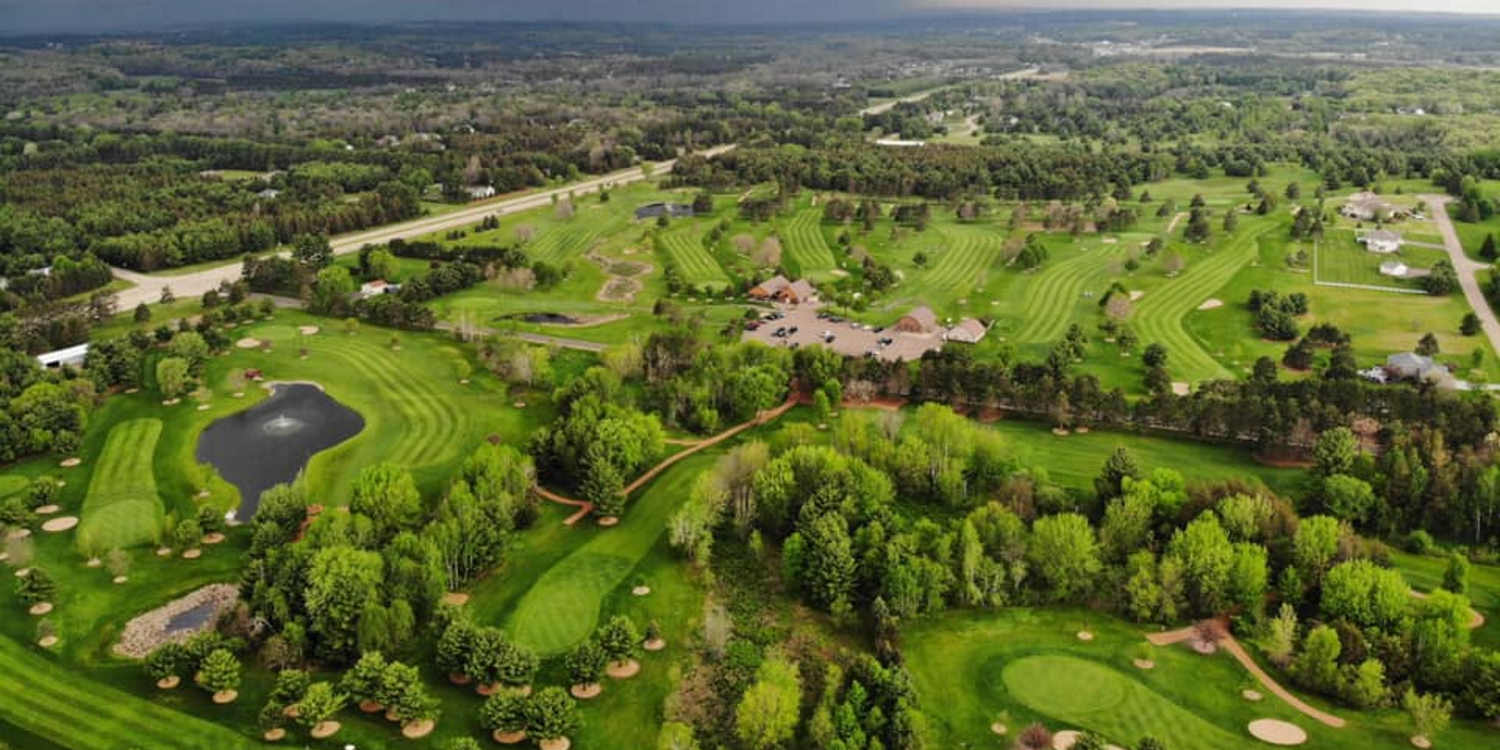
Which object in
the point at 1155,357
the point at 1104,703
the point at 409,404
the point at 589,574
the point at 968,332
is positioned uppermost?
the point at 968,332

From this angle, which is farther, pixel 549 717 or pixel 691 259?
pixel 691 259

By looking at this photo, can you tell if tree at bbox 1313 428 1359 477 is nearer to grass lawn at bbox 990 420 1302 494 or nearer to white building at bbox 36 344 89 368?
grass lawn at bbox 990 420 1302 494

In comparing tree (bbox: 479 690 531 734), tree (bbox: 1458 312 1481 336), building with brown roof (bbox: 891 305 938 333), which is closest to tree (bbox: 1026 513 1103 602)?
tree (bbox: 479 690 531 734)

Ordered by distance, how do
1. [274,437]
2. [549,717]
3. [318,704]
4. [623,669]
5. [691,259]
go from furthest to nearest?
[691,259] < [274,437] < [623,669] < [318,704] < [549,717]

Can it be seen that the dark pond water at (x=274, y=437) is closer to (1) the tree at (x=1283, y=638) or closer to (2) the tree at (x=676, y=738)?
(2) the tree at (x=676, y=738)

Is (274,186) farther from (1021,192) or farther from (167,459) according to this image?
(1021,192)

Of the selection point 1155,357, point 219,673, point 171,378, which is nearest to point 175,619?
point 219,673

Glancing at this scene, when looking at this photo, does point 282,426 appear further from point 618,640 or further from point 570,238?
point 570,238
